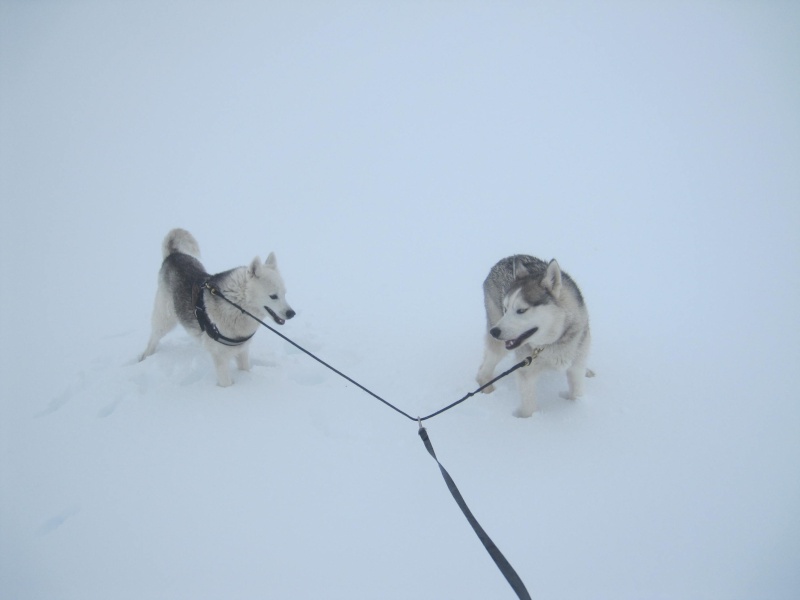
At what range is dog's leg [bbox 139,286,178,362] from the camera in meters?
4.45

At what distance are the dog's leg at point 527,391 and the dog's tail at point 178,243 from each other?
4.29m

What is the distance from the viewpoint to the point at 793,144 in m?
14.9

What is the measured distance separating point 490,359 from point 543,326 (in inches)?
31.2

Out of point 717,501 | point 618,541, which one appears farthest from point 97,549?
point 717,501

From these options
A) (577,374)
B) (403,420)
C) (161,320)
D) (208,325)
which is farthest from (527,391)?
(161,320)

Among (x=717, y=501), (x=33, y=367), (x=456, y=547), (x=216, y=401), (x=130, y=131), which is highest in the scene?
(x=130, y=131)

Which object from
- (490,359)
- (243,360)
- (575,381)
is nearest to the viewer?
(575,381)

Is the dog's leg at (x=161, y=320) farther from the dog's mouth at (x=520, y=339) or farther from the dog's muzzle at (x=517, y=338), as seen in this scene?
the dog's mouth at (x=520, y=339)

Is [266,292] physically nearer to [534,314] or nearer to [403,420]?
[403,420]

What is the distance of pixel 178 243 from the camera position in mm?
4980

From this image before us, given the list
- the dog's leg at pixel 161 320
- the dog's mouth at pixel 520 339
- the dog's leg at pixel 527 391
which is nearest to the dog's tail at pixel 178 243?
the dog's leg at pixel 161 320

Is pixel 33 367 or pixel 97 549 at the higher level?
pixel 33 367

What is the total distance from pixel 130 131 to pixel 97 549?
3248cm

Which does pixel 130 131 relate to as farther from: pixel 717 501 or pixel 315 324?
pixel 717 501
